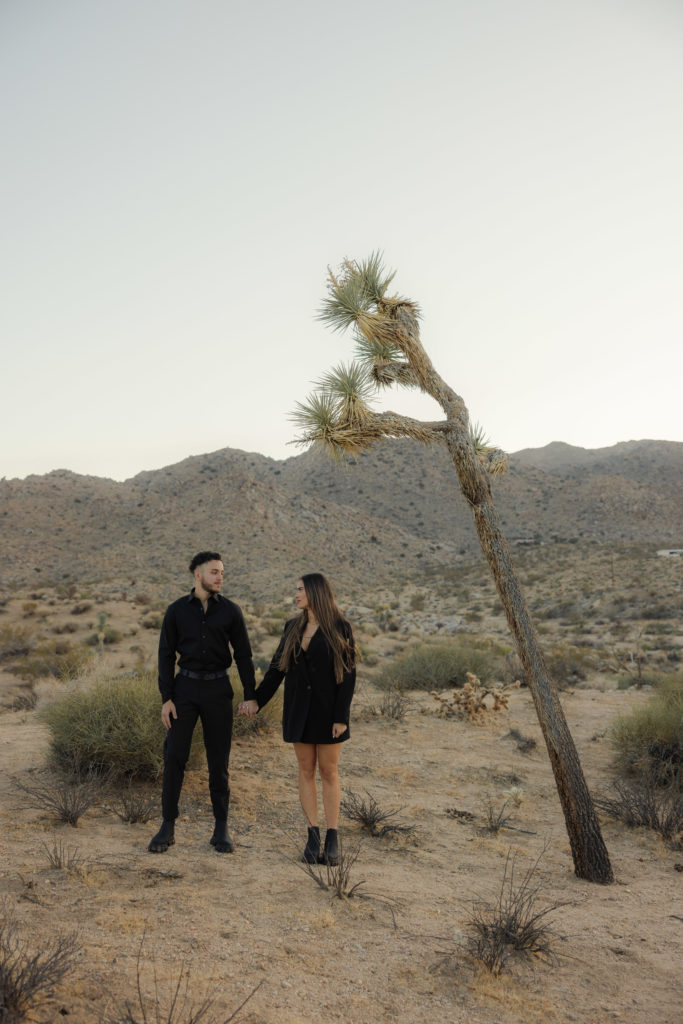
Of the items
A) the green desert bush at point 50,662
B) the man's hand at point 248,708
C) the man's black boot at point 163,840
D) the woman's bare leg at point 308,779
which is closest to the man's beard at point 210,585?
the man's hand at point 248,708

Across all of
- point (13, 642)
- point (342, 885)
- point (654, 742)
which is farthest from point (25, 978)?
point (13, 642)

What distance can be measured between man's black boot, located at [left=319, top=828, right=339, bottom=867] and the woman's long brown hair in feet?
3.35

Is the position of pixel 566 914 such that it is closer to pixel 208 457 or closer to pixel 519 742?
pixel 519 742

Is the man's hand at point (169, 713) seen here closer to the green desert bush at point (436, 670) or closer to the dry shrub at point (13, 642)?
the green desert bush at point (436, 670)

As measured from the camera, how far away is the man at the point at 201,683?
4238mm

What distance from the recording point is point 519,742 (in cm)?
842

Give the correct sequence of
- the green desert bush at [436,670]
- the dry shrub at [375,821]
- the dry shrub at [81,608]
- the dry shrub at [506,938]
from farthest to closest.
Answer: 1. the dry shrub at [81,608]
2. the green desert bush at [436,670]
3. the dry shrub at [375,821]
4. the dry shrub at [506,938]

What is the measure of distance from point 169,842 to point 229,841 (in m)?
0.40

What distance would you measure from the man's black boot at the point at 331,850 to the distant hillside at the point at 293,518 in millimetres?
29724

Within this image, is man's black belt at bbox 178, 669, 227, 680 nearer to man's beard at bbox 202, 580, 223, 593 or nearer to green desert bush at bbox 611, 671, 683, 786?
man's beard at bbox 202, 580, 223, 593

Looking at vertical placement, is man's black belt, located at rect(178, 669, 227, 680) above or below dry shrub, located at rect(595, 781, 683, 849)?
above

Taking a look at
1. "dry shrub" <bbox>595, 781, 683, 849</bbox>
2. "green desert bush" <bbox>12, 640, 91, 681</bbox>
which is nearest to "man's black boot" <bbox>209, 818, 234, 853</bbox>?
"dry shrub" <bbox>595, 781, 683, 849</bbox>

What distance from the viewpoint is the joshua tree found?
15.3 feet

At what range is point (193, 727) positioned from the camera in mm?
4293
